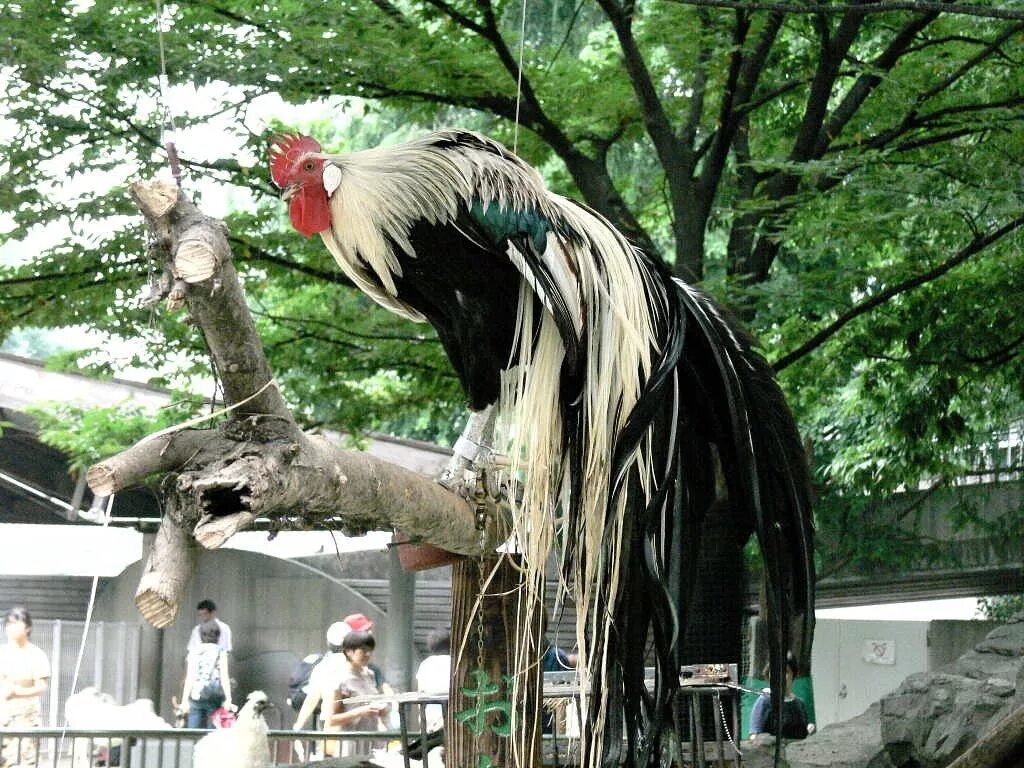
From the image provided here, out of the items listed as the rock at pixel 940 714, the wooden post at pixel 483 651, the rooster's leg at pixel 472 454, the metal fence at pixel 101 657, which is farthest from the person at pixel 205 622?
the rooster's leg at pixel 472 454

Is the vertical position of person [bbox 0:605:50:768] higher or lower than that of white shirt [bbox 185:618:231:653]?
lower

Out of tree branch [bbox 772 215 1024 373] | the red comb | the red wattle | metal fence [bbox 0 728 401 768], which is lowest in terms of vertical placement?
metal fence [bbox 0 728 401 768]

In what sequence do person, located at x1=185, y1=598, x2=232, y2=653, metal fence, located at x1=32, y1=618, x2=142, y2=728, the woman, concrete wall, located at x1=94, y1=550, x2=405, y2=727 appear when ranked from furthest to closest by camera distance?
1. concrete wall, located at x1=94, y1=550, x2=405, y2=727
2. metal fence, located at x1=32, y1=618, x2=142, y2=728
3. person, located at x1=185, y1=598, x2=232, y2=653
4. the woman

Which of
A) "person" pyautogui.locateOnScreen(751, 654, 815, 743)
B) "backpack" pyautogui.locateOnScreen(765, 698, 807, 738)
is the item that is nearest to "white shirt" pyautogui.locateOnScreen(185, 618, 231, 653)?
"person" pyautogui.locateOnScreen(751, 654, 815, 743)

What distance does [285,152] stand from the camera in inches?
109

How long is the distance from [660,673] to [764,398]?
697 mm

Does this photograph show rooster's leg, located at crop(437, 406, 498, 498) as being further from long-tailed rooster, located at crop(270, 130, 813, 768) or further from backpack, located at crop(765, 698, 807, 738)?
backpack, located at crop(765, 698, 807, 738)

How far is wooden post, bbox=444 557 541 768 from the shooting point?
3246 millimetres

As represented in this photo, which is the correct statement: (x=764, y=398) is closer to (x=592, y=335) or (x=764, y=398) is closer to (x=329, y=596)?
(x=592, y=335)

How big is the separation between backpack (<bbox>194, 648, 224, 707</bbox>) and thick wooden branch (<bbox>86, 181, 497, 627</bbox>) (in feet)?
14.5

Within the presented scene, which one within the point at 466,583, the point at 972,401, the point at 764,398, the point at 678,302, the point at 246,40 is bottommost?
the point at 466,583

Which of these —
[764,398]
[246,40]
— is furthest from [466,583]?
[246,40]

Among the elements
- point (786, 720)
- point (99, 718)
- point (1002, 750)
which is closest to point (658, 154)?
point (786, 720)

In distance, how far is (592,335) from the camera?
270 centimetres
